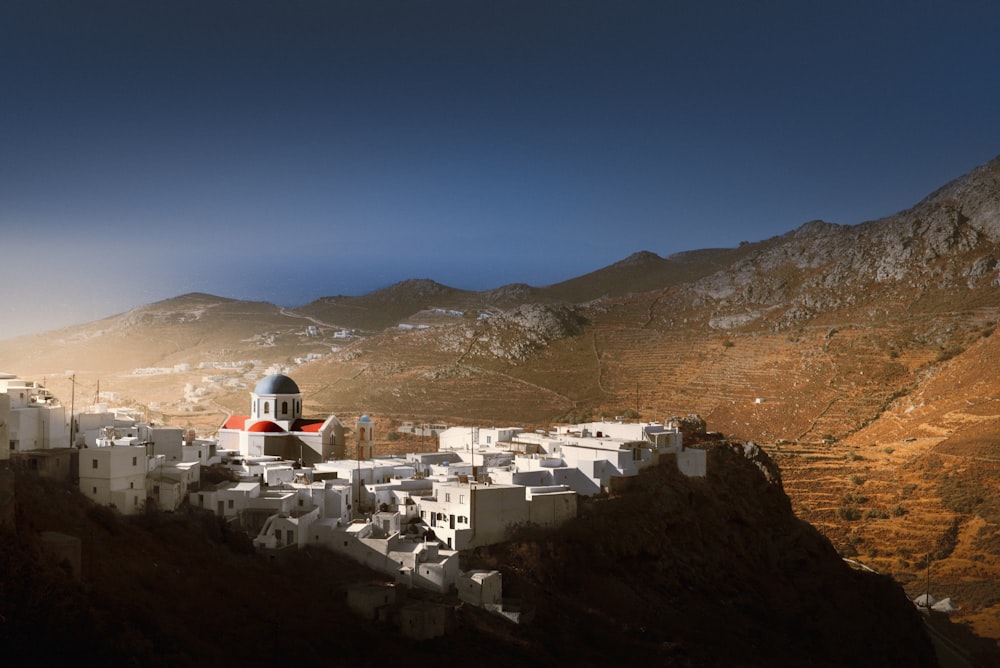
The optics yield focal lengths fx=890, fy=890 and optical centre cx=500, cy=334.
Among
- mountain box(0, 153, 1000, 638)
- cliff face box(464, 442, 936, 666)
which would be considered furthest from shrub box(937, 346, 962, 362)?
cliff face box(464, 442, 936, 666)

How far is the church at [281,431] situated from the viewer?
33.2 meters

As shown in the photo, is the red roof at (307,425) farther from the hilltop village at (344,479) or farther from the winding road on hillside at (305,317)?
the winding road on hillside at (305,317)

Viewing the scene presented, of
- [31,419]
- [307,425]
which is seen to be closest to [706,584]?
[307,425]

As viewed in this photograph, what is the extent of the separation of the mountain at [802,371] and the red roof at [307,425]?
16509mm

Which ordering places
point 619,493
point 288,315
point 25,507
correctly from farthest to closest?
point 288,315, point 619,493, point 25,507

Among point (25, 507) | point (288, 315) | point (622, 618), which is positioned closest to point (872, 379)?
point (622, 618)

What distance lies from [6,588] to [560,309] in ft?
202

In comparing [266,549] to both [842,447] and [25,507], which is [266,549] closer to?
[25,507]

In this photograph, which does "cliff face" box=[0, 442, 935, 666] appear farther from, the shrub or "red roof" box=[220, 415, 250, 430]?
the shrub

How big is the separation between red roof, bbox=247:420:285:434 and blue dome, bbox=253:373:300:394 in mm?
1382

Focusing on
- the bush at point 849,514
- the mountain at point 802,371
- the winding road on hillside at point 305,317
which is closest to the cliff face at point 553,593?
the mountain at point 802,371

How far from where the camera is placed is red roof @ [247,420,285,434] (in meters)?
33.4

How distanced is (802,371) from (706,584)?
31.2 meters

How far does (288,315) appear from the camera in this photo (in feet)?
412
